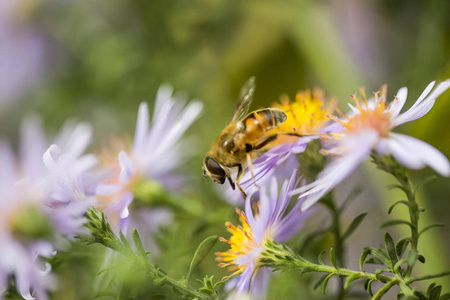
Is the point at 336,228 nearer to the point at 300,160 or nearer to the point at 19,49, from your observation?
the point at 300,160

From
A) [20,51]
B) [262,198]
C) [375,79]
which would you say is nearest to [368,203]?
[375,79]

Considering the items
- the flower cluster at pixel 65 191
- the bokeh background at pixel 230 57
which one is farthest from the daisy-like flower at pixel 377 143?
the bokeh background at pixel 230 57

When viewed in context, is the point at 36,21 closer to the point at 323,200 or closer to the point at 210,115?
the point at 210,115

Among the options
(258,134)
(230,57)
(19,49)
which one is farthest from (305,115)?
(19,49)

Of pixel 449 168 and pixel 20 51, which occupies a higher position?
pixel 449 168

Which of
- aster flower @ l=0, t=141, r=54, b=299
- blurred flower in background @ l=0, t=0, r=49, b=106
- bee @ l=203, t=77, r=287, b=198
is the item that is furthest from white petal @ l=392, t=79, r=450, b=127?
blurred flower in background @ l=0, t=0, r=49, b=106

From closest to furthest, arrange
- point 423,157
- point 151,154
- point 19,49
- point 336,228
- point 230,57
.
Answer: point 423,157 → point 336,228 → point 151,154 → point 230,57 → point 19,49

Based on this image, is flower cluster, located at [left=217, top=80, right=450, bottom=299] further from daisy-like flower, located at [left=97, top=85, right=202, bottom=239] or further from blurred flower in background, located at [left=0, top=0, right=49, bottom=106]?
blurred flower in background, located at [left=0, top=0, right=49, bottom=106]
